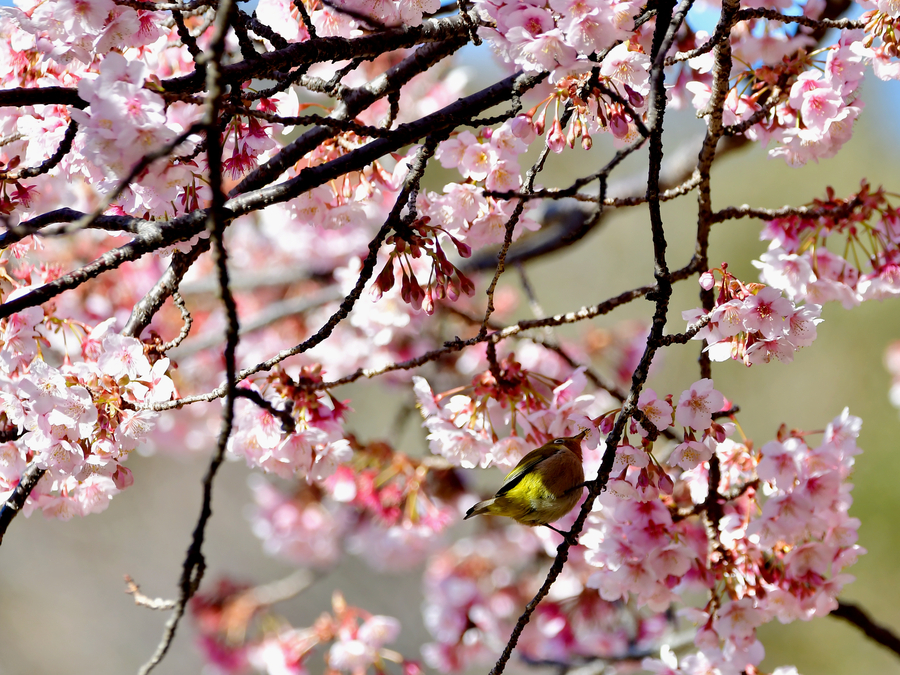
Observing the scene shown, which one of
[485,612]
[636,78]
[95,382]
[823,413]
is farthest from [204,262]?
[823,413]

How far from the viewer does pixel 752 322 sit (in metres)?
0.96

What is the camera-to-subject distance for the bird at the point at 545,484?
1.23 metres

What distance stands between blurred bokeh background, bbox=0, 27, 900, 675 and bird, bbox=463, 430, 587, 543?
5256 millimetres

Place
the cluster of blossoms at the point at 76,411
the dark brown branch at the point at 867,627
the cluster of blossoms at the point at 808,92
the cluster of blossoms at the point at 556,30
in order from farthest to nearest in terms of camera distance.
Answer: the dark brown branch at the point at 867,627, the cluster of blossoms at the point at 808,92, the cluster of blossoms at the point at 76,411, the cluster of blossoms at the point at 556,30

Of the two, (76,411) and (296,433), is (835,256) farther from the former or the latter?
(76,411)

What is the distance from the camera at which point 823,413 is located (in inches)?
305

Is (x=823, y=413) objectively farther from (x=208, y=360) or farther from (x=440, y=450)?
(x=440, y=450)

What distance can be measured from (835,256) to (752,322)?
20.9 inches

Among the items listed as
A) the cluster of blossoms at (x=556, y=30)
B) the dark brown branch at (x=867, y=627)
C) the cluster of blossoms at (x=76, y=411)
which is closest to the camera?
the cluster of blossoms at (x=556, y=30)

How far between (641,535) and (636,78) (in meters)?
0.81

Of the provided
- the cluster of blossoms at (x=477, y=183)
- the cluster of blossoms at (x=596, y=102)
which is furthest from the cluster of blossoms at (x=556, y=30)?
the cluster of blossoms at (x=477, y=183)

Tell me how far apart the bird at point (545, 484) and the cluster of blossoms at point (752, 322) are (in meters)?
0.33

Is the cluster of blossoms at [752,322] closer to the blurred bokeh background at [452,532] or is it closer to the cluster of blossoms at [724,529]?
the cluster of blossoms at [724,529]

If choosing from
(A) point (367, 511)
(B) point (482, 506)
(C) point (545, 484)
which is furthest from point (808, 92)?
(A) point (367, 511)
